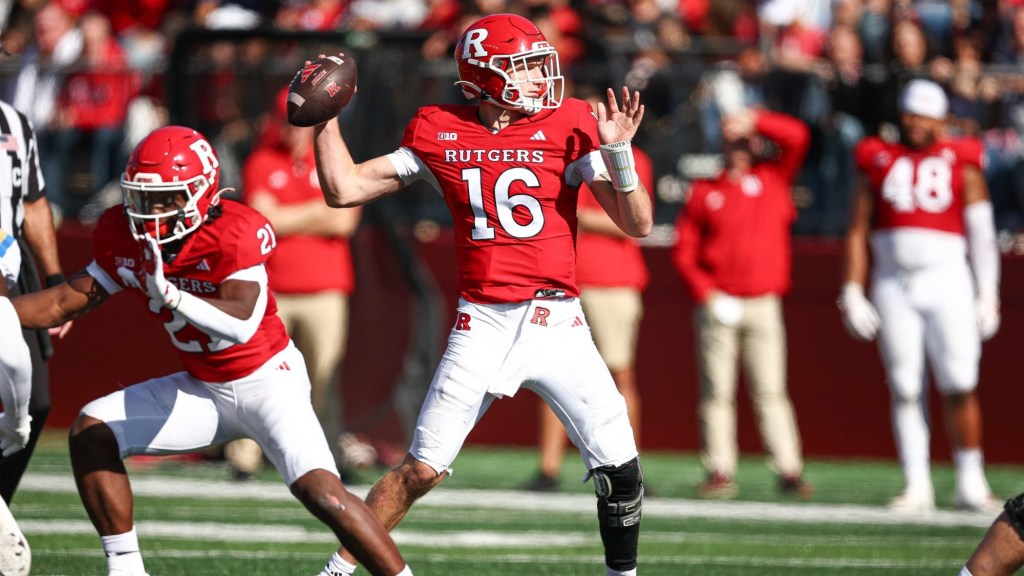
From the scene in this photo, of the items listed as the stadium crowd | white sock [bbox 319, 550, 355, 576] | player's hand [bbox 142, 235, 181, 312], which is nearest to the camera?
player's hand [bbox 142, 235, 181, 312]

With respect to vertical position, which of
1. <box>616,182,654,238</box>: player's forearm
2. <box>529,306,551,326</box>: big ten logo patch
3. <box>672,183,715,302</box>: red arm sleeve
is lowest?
<box>672,183,715,302</box>: red arm sleeve

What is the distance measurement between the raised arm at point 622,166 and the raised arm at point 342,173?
0.76 metres

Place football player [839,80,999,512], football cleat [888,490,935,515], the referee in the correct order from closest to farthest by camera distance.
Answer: the referee, football cleat [888,490,935,515], football player [839,80,999,512]

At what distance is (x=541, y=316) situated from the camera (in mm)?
5098

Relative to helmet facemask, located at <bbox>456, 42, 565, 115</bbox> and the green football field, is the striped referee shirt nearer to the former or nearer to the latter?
the green football field

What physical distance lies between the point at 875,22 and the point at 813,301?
226 centimetres

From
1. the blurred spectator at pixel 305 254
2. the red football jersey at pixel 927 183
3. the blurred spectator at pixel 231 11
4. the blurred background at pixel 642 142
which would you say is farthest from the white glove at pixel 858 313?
the blurred spectator at pixel 231 11

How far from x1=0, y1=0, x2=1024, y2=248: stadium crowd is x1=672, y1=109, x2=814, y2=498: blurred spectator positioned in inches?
52.9

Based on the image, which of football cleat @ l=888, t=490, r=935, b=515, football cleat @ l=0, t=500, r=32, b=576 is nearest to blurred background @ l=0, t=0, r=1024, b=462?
football cleat @ l=888, t=490, r=935, b=515

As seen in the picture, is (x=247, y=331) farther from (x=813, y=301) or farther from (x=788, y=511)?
(x=813, y=301)

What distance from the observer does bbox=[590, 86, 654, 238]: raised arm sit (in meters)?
4.91

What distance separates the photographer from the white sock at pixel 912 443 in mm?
8164

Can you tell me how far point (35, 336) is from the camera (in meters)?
5.72

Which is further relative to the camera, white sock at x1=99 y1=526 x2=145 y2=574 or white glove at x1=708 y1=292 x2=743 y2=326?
white glove at x1=708 y1=292 x2=743 y2=326
